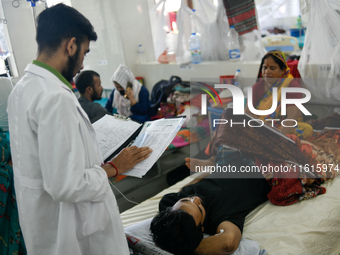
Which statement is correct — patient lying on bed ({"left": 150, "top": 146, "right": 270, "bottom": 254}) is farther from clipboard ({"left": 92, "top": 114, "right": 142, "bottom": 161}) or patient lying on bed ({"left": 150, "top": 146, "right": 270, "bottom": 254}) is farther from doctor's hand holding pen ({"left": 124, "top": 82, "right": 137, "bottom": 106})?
doctor's hand holding pen ({"left": 124, "top": 82, "right": 137, "bottom": 106})

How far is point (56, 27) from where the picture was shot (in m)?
0.87

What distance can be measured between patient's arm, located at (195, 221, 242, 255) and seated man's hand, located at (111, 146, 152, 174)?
1.66 ft

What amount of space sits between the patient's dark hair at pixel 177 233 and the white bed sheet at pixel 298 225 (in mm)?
373

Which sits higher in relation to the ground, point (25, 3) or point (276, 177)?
point (25, 3)

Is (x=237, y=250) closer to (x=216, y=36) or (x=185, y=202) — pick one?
(x=185, y=202)

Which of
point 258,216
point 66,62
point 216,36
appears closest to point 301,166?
point 258,216

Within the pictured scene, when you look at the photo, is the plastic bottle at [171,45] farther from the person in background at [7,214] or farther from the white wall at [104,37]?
the person in background at [7,214]

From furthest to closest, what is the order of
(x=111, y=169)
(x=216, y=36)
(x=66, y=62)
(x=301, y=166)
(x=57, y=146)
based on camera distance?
1. (x=216, y=36)
2. (x=301, y=166)
3. (x=111, y=169)
4. (x=66, y=62)
5. (x=57, y=146)

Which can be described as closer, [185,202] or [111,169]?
[111,169]

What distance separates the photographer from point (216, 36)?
10.6ft

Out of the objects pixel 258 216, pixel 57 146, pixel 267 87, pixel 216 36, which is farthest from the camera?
pixel 216 36

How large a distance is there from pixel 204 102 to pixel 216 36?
829mm

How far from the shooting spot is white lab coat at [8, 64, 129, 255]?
2.58ft

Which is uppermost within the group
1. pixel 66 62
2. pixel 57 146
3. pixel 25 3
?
pixel 25 3
